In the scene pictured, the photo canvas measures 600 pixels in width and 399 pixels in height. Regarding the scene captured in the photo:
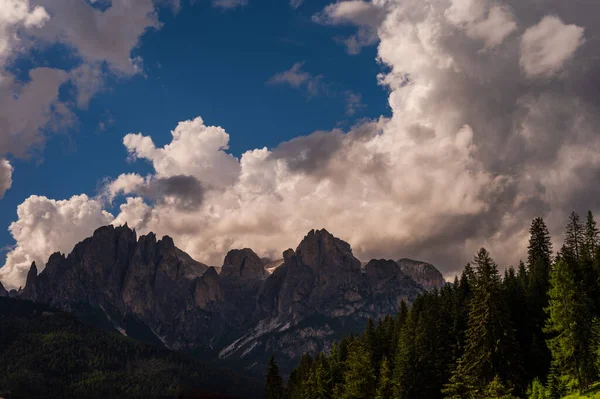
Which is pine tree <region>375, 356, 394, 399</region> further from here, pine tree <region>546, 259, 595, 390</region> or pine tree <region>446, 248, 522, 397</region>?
pine tree <region>546, 259, 595, 390</region>

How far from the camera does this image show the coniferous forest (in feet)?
246

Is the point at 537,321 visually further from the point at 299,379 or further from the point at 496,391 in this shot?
the point at 299,379

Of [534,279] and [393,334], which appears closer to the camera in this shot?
[534,279]

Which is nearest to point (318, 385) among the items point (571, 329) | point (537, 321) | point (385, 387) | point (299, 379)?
point (385, 387)

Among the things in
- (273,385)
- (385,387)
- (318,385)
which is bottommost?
(385,387)

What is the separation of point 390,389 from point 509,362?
86.2 ft

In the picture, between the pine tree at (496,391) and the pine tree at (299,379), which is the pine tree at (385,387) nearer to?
the pine tree at (496,391)

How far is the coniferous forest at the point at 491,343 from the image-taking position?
75000 mm

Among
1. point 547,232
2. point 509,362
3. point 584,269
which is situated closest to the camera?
point 509,362

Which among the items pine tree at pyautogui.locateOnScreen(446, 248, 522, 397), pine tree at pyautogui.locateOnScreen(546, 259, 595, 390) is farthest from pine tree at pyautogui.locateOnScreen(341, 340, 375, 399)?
pine tree at pyautogui.locateOnScreen(546, 259, 595, 390)

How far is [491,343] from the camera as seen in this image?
7881 cm

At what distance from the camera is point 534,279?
107m

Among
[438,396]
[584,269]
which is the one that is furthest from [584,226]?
[438,396]

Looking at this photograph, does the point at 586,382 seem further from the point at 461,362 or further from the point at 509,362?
the point at 461,362
